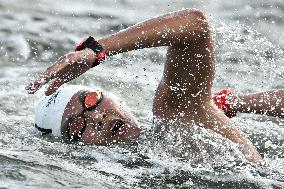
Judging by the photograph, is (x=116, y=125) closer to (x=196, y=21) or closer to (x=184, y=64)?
(x=184, y=64)

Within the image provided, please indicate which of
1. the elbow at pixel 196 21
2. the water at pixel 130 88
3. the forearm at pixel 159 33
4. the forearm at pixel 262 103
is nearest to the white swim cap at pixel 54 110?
the water at pixel 130 88

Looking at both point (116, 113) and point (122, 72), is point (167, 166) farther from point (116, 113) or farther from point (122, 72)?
point (122, 72)

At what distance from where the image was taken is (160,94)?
5.49 m

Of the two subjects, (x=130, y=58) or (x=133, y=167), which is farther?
(x=130, y=58)

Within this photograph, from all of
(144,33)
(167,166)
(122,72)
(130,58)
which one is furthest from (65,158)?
(130,58)

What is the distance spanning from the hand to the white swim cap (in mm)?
1514

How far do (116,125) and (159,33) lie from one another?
48.5 inches

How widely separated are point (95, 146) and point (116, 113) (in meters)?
0.30

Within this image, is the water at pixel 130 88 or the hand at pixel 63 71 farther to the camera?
the water at pixel 130 88

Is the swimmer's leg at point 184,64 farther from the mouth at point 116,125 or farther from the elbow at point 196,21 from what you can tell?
the mouth at point 116,125

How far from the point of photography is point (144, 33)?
4746 millimetres

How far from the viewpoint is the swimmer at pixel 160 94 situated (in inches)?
181

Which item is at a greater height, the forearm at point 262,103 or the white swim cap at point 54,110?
the forearm at point 262,103

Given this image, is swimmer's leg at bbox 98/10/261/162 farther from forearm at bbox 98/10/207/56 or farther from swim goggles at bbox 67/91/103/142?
swim goggles at bbox 67/91/103/142
